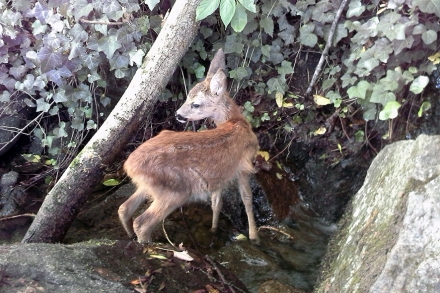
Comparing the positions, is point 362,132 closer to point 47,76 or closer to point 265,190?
point 265,190

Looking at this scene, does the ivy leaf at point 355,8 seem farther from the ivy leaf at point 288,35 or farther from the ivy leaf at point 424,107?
the ivy leaf at point 424,107

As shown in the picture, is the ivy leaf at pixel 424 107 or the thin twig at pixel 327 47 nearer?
the ivy leaf at pixel 424 107

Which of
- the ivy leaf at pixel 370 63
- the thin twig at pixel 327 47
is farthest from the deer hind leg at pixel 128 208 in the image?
the ivy leaf at pixel 370 63

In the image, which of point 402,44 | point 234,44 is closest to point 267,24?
point 234,44

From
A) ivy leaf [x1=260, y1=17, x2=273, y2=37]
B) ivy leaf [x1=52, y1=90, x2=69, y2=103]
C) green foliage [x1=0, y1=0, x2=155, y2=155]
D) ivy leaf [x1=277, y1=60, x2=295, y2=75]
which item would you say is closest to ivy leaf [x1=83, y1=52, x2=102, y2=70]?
green foliage [x1=0, y1=0, x2=155, y2=155]

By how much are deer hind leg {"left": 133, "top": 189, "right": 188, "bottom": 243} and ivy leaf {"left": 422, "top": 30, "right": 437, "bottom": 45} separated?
109 inches

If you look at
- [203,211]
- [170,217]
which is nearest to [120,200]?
[170,217]

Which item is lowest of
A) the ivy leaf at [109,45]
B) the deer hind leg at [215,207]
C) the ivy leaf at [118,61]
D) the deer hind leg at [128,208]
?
the deer hind leg at [215,207]

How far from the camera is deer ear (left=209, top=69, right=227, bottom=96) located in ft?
16.8

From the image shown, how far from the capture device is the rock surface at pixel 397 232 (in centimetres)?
284

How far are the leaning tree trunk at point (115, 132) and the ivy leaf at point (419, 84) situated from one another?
2.31 m

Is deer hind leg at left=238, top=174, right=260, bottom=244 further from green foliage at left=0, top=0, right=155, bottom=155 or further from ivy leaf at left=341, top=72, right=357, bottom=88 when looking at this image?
green foliage at left=0, top=0, right=155, bottom=155

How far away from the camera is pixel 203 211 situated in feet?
17.8

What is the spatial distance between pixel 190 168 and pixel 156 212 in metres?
0.54
